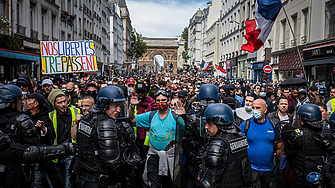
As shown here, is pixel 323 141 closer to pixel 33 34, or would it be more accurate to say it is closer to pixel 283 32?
pixel 33 34

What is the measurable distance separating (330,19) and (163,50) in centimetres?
11979

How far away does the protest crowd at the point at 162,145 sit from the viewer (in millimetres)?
3041

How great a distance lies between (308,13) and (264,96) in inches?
449

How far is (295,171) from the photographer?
4289 millimetres

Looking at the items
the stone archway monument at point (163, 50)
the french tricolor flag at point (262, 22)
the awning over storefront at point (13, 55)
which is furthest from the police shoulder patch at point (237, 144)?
the stone archway monument at point (163, 50)

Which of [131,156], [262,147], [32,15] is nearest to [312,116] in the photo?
[262,147]

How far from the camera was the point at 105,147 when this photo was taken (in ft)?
9.82

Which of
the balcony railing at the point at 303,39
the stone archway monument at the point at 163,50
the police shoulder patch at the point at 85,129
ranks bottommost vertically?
the police shoulder patch at the point at 85,129

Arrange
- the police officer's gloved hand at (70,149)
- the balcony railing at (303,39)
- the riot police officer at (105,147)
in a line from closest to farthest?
the riot police officer at (105,147) < the police officer's gloved hand at (70,149) < the balcony railing at (303,39)

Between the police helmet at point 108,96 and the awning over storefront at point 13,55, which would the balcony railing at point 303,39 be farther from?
the police helmet at point 108,96

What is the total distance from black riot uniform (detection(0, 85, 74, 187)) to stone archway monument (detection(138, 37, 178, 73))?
12644 centimetres

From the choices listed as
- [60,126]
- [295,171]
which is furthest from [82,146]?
[295,171]

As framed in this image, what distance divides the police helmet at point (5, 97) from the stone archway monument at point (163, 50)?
12641 centimetres

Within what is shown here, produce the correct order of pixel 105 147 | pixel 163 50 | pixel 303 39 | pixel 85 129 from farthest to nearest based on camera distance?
pixel 163 50 → pixel 303 39 → pixel 85 129 → pixel 105 147
